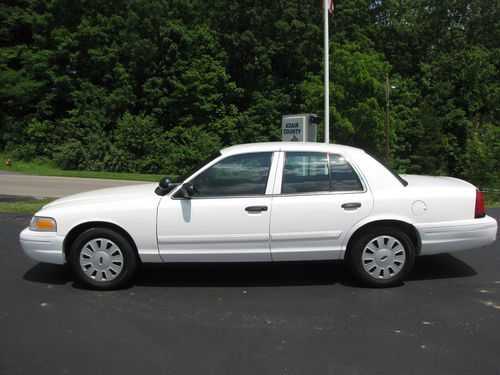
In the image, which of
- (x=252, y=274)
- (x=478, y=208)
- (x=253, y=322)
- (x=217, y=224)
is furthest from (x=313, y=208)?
(x=478, y=208)

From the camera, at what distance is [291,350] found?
150 inches

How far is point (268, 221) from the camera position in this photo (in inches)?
203

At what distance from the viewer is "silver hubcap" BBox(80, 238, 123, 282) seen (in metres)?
5.22

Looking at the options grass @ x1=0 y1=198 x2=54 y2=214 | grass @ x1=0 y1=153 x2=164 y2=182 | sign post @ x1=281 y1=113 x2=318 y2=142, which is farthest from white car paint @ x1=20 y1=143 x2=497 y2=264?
grass @ x1=0 y1=153 x2=164 y2=182

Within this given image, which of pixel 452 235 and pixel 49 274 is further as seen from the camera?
pixel 49 274

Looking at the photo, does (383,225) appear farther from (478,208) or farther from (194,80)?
(194,80)

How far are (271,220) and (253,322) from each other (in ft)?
3.76

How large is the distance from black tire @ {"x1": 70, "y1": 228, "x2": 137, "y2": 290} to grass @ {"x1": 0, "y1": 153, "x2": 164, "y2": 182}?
1845 cm

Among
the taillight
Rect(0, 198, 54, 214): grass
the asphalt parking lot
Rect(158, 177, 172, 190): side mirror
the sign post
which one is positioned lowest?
the asphalt parking lot

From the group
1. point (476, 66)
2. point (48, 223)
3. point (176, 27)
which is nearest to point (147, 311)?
point (48, 223)

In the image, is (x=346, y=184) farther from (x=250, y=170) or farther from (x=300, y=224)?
(x=250, y=170)

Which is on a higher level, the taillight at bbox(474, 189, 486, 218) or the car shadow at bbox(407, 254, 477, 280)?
the taillight at bbox(474, 189, 486, 218)

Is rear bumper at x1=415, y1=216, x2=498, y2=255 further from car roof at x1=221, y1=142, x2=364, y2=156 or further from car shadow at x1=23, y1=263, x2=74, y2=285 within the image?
car shadow at x1=23, y1=263, x2=74, y2=285

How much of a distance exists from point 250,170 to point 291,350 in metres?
2.07
